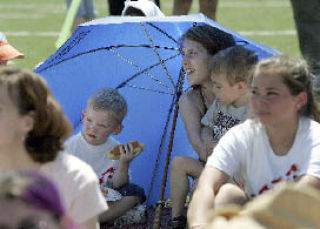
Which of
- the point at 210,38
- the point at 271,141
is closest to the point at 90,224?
the point at 271,141

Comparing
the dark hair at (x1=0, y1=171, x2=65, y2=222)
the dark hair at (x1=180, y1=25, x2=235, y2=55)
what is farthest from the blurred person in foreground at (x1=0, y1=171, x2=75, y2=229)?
the dark hair at (x1=180, y1=25, x2=235, y2=55)

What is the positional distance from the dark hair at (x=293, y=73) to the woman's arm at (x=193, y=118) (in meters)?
0.83

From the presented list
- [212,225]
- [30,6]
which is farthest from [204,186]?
[30,6]

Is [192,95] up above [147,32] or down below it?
below

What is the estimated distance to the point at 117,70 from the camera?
4445 millimetres

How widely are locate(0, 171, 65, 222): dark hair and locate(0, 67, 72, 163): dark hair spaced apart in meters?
0.86

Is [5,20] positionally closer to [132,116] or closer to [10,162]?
[132,116]

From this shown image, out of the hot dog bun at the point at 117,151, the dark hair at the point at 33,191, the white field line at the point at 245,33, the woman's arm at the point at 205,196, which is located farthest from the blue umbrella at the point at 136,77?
the white field line at the point at 245,33

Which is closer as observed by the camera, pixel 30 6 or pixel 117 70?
pixel 117 70

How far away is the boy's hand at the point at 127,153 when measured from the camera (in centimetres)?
409

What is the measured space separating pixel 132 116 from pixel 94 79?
0.92 feet

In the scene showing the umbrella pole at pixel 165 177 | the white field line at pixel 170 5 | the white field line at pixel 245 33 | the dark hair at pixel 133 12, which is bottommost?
the umbrella pole at pixel 165 177

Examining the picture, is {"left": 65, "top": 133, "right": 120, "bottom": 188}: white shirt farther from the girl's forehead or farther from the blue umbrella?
the girl's forehead

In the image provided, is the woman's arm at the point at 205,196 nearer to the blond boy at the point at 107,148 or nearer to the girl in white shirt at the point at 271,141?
the girl in white shirt at the point at 271,141
